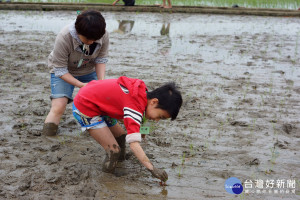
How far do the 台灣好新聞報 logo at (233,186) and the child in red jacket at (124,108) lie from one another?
50 cm

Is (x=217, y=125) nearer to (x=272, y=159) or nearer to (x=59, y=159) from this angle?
(x=272, y=159)

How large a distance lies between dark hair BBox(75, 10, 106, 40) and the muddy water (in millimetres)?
1008

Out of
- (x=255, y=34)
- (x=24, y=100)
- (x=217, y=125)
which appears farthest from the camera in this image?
(x=255, y=34)

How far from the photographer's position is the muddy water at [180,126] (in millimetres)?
2672

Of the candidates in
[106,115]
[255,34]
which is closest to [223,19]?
[255,34]

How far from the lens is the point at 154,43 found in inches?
289

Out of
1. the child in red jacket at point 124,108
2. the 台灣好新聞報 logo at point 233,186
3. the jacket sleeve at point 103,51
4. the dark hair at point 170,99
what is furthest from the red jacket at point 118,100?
the 台灣好新聞報 logo at point 233,186

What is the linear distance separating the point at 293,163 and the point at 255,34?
6.24 m

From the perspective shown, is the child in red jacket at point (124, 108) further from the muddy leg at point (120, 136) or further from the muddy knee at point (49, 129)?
the muddy knee at point (49, 129)

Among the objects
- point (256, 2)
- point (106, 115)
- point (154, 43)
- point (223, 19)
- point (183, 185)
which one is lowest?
point (183, 185)

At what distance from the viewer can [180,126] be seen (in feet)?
12.1

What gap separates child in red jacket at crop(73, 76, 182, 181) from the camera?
2.42m

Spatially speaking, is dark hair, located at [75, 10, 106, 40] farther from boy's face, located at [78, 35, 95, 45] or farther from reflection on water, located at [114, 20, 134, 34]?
reflection on water, located at [114, 20, 134, 34]

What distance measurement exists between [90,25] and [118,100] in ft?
2.18
